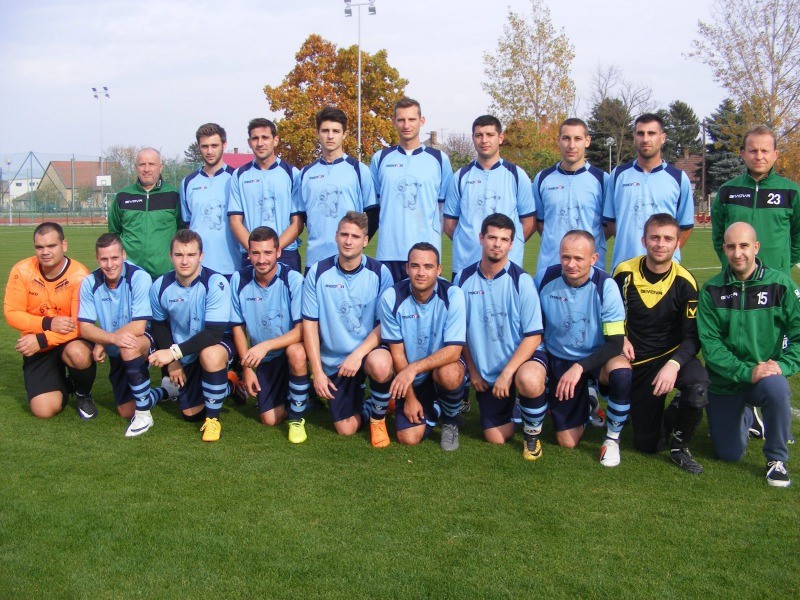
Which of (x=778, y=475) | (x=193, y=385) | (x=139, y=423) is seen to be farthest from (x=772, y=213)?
(x=139, y=423)

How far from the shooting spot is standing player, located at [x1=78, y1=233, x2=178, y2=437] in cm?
493

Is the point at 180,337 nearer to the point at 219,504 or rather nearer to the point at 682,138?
the point at 219,504

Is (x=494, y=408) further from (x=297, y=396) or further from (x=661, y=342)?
(x=297, y=396)

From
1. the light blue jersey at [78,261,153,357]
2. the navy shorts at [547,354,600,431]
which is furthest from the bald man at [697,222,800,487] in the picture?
the light blue jersey at [78,261,153,357]

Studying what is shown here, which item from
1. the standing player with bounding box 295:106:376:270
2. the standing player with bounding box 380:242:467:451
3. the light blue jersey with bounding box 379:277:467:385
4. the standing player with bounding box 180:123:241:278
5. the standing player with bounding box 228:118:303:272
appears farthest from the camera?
the standing player with bounding box 180:123:241:278

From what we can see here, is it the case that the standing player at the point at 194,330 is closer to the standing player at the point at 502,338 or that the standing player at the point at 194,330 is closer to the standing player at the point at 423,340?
the standing player at the point at 423,340

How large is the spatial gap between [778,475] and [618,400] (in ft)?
3.04

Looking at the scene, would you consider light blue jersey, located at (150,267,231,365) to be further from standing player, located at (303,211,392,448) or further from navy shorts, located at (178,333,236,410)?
standing player, located at (303,211,392,448)

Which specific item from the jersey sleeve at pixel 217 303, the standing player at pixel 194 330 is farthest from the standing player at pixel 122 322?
the jersey sleeve at pixel 217 303

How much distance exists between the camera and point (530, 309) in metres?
4.49

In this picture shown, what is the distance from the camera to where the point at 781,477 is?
3.91m

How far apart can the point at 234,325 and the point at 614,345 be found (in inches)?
101

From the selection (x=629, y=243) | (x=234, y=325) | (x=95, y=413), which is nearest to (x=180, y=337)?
(x=234, y=325)

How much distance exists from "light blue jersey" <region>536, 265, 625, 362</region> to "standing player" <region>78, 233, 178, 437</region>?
275 centimetres
